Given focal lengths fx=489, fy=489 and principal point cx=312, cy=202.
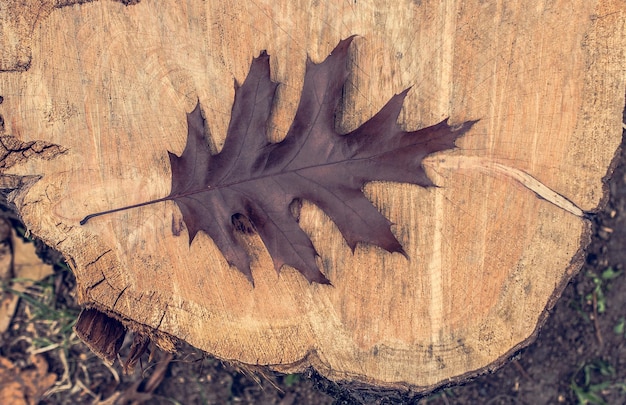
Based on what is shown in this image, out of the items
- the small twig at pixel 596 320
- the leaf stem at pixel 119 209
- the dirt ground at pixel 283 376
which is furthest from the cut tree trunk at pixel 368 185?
Answer: the small twig at pixel 596 320

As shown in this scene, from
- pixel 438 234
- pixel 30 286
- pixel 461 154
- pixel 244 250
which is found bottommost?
pixel 30 286

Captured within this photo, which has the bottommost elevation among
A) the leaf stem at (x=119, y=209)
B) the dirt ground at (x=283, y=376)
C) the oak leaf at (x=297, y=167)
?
the dirt ground at (x=283, y=376)

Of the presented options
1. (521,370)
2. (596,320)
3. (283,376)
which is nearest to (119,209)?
(283,376)

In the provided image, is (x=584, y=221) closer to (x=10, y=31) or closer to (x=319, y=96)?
(x=319, y=96)

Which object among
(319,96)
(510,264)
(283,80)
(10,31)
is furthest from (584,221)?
(10,31)

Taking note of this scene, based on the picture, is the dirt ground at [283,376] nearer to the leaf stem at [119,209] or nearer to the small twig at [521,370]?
the small twig at [521,370]
